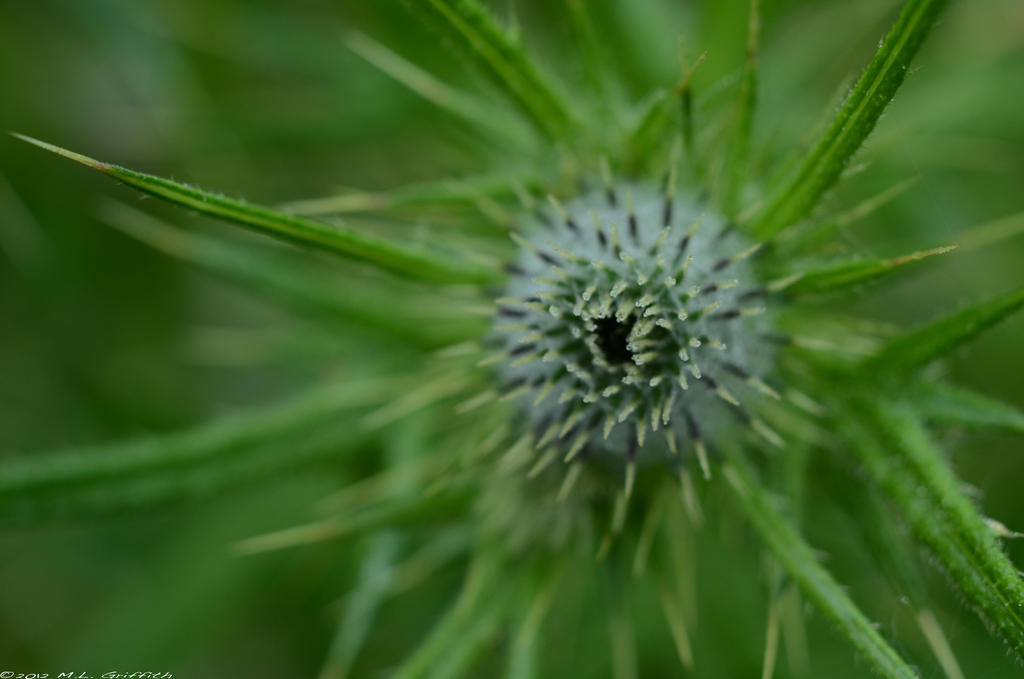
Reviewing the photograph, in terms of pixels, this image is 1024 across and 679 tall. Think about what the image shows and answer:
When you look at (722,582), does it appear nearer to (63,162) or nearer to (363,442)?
(363,442)

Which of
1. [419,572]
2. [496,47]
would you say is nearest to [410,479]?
[419,572]

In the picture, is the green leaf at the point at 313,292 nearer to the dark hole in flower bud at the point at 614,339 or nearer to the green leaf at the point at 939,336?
the dark hole in flower bud at the point at 614,339

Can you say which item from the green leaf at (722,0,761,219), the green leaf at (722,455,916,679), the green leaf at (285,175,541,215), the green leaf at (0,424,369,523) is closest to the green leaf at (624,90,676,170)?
the green leaf at (722,0,761,219)

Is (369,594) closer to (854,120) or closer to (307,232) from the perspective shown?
(307,232)

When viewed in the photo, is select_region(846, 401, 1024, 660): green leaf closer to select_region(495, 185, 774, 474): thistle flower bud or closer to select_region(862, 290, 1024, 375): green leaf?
select_region(862, 290, 1024, 375): green leaf

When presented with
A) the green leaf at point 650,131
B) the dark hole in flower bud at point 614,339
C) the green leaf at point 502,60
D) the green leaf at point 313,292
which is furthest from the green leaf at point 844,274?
the green leaf at point 313,292

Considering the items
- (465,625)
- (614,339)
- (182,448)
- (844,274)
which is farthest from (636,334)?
(182,448)
